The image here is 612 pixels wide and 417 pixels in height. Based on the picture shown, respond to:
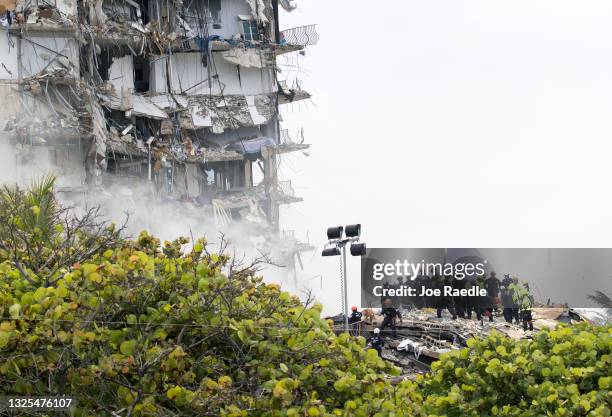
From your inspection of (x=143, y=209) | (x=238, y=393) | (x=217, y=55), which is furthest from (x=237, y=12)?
Result: (x=238, y=393)

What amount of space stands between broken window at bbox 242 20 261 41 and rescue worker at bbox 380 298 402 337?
18.9m

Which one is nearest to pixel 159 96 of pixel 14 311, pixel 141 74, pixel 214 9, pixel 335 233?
pixel 141 74

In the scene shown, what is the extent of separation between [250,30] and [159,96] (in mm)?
6308

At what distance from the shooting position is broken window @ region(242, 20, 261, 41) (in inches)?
1950

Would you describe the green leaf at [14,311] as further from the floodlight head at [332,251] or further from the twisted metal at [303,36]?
the twisted metal at [303,36]

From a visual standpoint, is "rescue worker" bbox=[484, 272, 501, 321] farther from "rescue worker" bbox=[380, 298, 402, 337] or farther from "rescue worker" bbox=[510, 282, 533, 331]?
"rescue worker" bbox=[380, 298, 402, 337]

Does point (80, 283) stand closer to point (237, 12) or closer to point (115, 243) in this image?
point (115, 243)

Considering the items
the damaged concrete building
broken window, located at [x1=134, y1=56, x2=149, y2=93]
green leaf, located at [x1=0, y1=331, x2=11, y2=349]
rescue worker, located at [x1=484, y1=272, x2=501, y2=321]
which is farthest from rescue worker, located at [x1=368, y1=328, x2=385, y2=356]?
green leaf, located at [x1=0, y1=331, x2=11, y2=349]

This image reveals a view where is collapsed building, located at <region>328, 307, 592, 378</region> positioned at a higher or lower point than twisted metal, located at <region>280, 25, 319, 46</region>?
lower

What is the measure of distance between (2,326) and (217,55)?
4019 centimetres

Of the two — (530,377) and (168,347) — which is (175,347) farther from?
(530,377)

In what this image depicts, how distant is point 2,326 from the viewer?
29.3 feet

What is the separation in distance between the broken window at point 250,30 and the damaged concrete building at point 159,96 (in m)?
0.05

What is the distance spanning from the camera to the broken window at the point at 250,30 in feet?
163
